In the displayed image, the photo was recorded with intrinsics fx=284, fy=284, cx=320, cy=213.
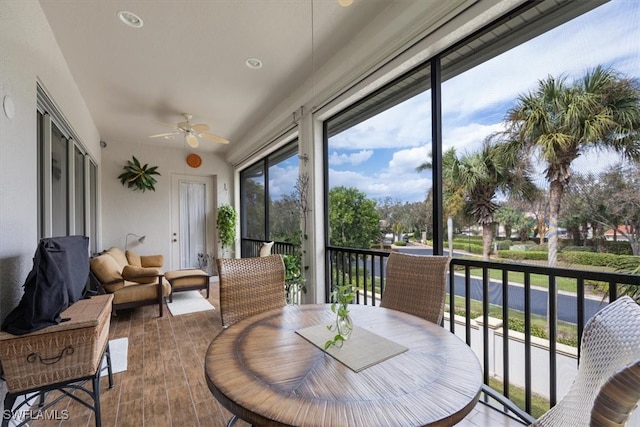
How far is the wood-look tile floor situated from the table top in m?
1.06

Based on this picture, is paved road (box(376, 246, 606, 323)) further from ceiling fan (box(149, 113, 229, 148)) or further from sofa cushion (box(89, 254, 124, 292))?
sofa cushion (box(89, 254, 124, 292))

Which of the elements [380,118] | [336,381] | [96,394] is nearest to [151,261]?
[96,394]

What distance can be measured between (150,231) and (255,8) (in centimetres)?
533

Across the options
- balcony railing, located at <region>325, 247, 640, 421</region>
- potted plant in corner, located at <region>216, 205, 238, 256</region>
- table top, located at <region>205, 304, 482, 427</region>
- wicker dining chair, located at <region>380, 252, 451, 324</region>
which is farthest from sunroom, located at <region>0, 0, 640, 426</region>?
potted plant in corner, located at <region>216, 205, 238, 256</region>

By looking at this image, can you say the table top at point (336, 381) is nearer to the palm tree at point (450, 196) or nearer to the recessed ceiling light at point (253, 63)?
the palm tree at point (450, 196)

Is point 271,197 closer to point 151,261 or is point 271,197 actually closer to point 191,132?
point 191,132

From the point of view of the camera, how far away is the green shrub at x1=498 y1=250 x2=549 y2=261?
167cm

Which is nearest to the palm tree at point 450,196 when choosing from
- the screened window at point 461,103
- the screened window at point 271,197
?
the screened window at point 461,103

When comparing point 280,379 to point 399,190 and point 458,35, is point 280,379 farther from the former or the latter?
point 458,35

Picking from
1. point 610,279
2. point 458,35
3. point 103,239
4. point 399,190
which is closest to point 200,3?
point 458,35

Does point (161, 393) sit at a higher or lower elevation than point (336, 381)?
lower

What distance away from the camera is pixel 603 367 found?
72 centimetres

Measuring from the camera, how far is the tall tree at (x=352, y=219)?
298 cm

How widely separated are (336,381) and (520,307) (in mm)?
1509
